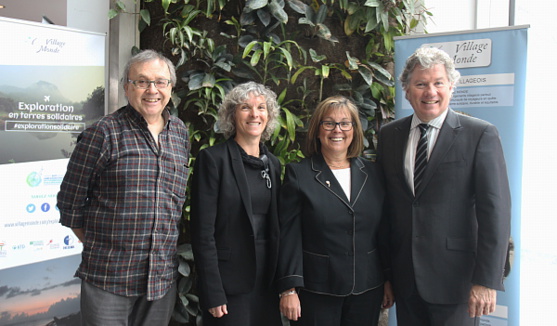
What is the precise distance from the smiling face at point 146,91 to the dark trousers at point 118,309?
2.39 feet

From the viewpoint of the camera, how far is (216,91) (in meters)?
2.95

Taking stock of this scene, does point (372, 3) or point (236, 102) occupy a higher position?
point (372, 3)

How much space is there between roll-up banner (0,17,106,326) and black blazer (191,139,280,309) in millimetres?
1183

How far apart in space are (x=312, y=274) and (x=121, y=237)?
77 cm

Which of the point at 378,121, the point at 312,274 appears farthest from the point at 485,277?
the point at 378,121

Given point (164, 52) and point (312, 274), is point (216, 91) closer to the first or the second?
point (164, 52)

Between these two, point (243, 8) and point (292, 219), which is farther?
point (243, 8)

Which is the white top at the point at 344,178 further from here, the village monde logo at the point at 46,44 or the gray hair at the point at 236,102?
the village monde logo at the point at 46,44

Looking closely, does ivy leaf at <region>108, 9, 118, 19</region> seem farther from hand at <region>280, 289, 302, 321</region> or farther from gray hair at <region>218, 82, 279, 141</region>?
hand at <region>280, 289, 302, 321</region>

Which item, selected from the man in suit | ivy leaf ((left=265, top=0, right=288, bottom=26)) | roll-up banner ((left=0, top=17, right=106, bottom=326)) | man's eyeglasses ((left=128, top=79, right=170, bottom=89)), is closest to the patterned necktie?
the man in suit

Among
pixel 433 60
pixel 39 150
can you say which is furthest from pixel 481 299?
pixel 39 150

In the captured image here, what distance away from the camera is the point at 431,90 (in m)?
1.79

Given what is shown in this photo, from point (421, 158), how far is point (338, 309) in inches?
27.4

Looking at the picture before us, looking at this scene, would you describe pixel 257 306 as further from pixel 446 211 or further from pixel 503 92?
pixel 503 92
